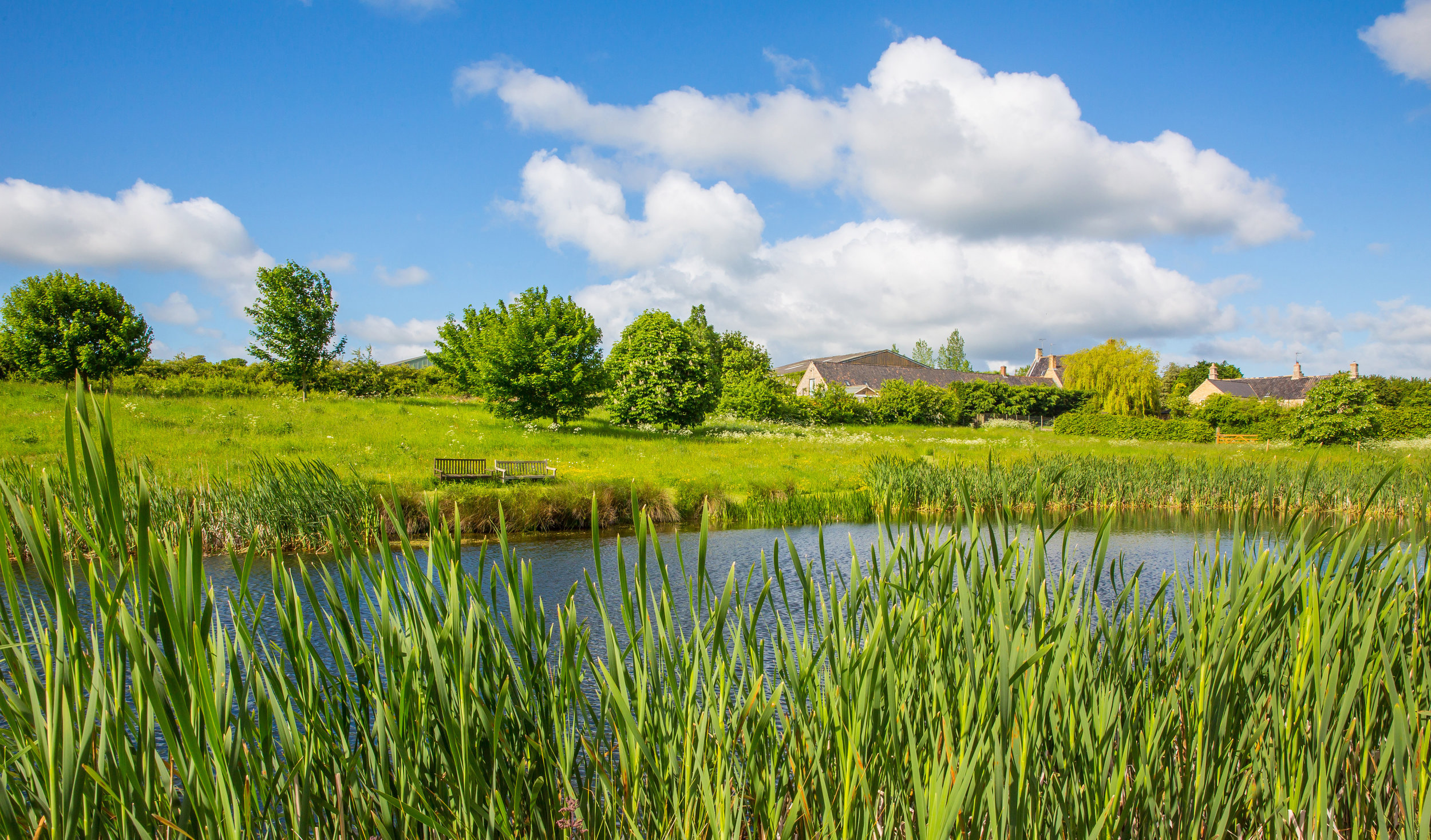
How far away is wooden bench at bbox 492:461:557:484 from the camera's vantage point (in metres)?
15.0

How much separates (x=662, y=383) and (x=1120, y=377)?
34.0 metres

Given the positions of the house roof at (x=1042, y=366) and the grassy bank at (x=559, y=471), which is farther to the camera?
the house roof at (x=1042, y=366)

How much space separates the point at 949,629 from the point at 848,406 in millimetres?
38494

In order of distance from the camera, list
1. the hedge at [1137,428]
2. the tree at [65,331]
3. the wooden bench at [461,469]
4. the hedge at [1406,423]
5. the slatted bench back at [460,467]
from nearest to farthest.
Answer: the wooden bench at [461,469] → the slatted bench back at [460,467] → the tree at [65,331] → the hedge at [1406,423] → the hedge at [1137,428]

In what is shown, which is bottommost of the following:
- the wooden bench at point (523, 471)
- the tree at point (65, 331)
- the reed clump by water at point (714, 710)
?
the wooden bench at point (523, 471)

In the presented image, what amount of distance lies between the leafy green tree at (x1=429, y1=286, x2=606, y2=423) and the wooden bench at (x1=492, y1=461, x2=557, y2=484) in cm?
762

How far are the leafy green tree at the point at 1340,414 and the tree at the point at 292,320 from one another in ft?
117

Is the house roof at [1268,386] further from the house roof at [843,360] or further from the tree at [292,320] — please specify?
the tree at [292,320]

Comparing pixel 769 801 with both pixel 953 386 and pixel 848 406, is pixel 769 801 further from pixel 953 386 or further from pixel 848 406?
pixel 953 386

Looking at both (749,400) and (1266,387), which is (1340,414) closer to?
(749,400)

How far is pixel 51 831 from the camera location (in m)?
1.18

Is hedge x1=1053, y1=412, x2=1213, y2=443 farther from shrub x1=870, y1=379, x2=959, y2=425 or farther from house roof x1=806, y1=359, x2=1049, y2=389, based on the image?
house roof x1=806, y1=359, x2=1049, y2=389

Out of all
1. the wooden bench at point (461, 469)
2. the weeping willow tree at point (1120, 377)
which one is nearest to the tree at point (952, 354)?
the weeping willow tree at point (1120, 377)

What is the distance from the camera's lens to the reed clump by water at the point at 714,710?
1274 millimetres
